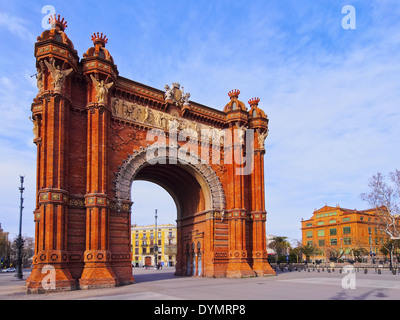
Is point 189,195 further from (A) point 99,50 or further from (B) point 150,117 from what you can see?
(A) point 99,50

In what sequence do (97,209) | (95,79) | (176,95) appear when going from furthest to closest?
1. (176,95)
2. (95,79)
3. (97,209)

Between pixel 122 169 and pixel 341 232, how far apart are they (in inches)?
3189

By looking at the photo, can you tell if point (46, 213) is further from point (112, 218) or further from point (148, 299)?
point (148, 299)

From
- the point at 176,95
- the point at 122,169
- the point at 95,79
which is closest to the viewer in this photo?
the point at 95,79

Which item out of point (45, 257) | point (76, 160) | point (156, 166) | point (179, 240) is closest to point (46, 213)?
point (45, 257)

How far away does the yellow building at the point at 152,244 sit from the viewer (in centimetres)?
10631

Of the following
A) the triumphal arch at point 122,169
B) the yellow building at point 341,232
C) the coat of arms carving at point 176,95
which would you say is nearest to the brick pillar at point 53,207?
the triumphal arch at point 122,169

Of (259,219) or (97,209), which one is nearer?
(97,209)

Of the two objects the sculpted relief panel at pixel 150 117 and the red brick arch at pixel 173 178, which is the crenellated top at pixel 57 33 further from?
the red brick arch at pixel 173 178

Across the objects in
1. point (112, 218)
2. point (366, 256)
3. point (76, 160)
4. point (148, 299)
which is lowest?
point (366, 256)

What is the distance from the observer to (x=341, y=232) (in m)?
91.8

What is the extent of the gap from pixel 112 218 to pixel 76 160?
178 inches

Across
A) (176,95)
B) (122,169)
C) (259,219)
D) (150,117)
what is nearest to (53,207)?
(122,169)
